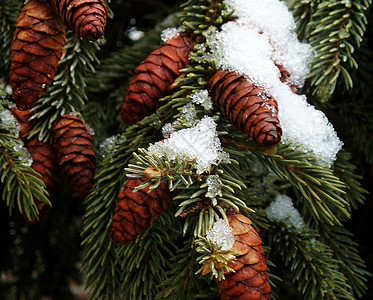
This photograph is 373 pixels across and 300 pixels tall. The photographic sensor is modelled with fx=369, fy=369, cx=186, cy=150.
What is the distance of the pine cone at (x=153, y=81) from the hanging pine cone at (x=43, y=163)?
0.19 m

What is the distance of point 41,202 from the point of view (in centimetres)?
77

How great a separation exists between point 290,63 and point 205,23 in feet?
0.66

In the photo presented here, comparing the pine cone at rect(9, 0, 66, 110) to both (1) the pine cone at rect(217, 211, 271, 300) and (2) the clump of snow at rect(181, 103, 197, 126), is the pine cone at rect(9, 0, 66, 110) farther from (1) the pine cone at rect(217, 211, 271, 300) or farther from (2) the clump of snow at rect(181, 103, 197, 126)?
(1) the pine cone at rect(217, 211, 271, 300)

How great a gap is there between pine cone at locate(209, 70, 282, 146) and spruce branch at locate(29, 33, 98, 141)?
12.6 inches

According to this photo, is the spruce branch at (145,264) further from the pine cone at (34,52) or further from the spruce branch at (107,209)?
the pine cone at (34,52)

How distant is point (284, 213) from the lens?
2.77ft

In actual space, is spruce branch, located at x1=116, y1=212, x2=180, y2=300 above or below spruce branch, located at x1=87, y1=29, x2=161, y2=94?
below

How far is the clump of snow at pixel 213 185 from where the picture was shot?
23.8 inches

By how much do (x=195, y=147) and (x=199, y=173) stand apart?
5cm

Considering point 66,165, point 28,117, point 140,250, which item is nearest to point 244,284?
point 140,250

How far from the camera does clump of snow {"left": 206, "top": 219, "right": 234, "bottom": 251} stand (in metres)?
0.57

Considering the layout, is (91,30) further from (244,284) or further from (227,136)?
(244,284)

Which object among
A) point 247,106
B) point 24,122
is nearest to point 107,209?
point 24,122

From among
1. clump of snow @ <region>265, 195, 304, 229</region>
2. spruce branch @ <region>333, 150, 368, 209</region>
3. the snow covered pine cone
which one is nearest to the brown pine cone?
the snow covered pine cone
